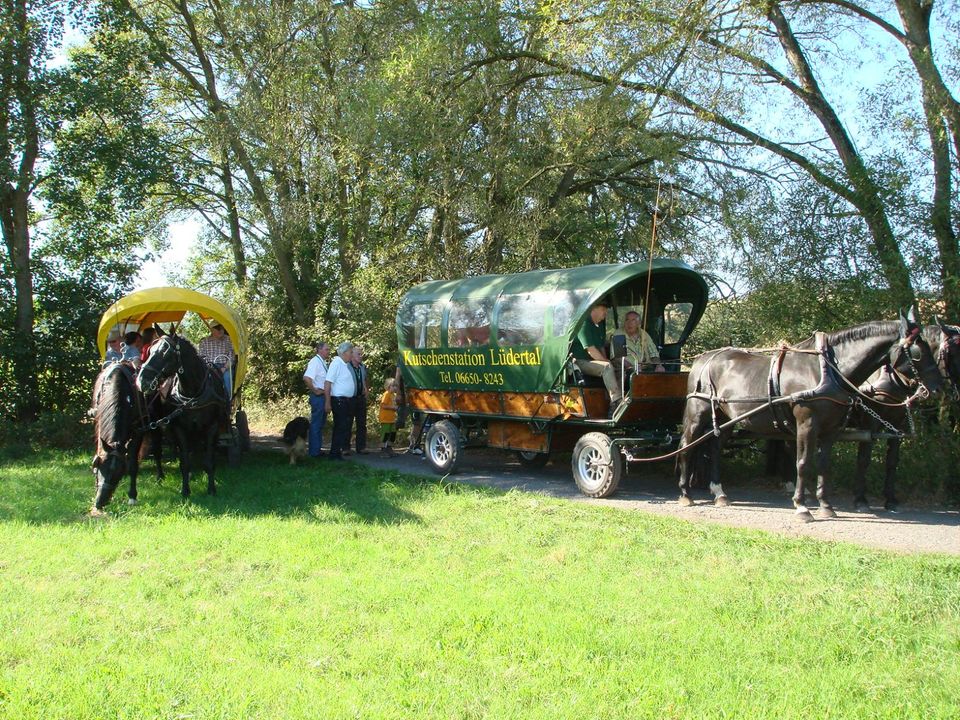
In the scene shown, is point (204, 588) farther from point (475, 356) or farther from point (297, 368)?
point (297, 368)

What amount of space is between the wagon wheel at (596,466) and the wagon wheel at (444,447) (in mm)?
2197

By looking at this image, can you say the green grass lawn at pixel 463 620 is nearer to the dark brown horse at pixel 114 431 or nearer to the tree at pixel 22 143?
the dark brown horse at pixel 114 431

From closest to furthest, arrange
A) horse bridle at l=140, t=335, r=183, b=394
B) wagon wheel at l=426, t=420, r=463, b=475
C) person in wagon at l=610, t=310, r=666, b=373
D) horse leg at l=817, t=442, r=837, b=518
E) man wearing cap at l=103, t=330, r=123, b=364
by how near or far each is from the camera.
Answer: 1. horse leg at l=817, t=442, r=837, b=518
2. horse bridle at l=140, t=335, r=183, b=394
3. person in wagon at l=610, t=310, r=666, b=373
4. wagon wheel at l=426, t=420, r=463, b=475
5. man wearing cap at l=103, t=330, r=123, b=364

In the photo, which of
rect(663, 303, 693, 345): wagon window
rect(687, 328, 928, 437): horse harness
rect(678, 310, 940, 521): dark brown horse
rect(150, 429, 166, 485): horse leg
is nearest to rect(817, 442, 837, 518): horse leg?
rect(678, 310, 940, 521): dark brown horse

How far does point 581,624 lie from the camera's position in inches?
215

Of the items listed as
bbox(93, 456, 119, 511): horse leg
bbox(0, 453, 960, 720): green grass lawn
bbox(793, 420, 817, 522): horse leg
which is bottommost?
bbox(0, 453, 960, 720): green grass lawn

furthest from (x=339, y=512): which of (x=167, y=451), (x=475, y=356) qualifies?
(x=167, y=451)

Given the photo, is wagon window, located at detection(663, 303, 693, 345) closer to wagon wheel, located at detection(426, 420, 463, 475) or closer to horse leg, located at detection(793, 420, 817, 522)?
horse leg, located at detection(793, 420, 817, 522)

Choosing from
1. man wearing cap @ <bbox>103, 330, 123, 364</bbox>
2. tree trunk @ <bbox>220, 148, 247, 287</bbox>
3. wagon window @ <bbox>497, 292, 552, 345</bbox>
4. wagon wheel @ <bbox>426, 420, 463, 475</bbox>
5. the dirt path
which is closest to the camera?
the dirt path

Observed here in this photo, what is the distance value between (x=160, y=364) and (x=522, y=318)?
177 inches

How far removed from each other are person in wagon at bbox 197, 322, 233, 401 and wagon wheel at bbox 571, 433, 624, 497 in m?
5.77

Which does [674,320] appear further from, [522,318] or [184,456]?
[184,456]

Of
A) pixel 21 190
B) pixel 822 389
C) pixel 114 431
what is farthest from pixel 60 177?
pixel 822 389

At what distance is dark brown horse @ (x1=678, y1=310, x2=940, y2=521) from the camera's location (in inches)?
342
